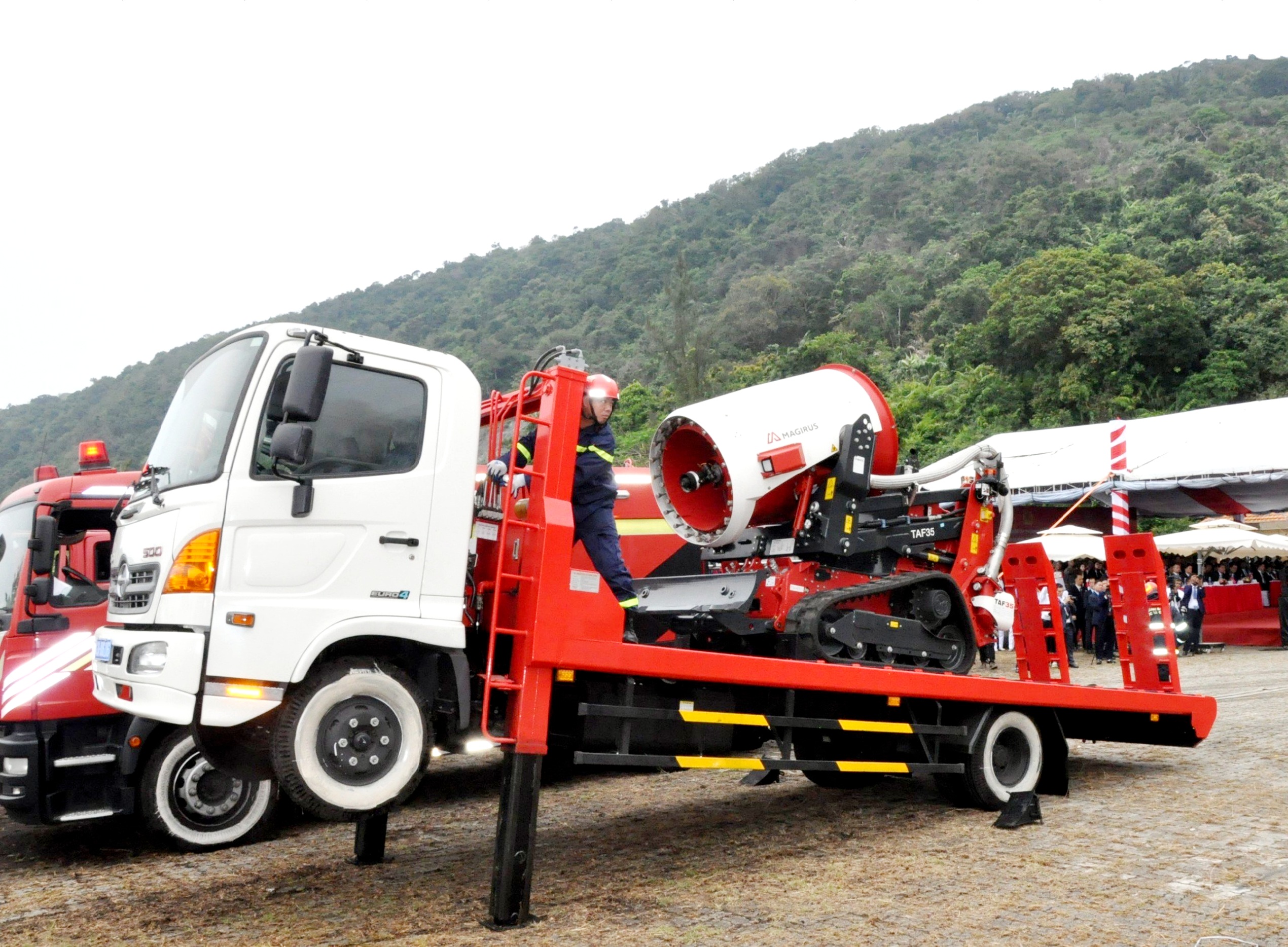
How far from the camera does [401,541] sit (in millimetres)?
4941

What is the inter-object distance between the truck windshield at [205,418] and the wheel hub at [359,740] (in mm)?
1201

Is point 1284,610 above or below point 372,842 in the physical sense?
above

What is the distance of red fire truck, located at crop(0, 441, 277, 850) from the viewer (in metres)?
6.83

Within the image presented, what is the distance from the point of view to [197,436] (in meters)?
4.96

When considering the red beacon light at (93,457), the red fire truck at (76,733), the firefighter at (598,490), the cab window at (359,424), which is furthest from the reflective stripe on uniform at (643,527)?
the cab window at (359,424)

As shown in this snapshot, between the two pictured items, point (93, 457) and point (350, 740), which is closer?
point (350, 740)

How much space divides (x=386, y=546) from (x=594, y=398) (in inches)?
51.0

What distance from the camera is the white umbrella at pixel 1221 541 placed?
21.7 meters

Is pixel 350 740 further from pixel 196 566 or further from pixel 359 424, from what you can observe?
pixel 359 424

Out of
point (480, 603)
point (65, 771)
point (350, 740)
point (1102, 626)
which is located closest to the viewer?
point (350, 740)

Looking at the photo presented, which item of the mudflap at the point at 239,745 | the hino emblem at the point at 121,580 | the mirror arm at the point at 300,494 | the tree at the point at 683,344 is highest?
the tree at the point at 683,344

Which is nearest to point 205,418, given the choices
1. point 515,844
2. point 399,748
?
point 399,748

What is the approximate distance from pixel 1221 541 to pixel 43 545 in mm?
21556

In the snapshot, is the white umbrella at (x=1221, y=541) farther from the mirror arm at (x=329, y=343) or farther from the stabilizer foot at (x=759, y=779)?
the mirror arm at (x=329, y=343)
